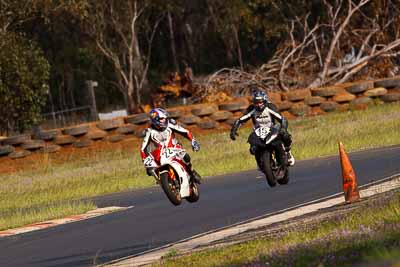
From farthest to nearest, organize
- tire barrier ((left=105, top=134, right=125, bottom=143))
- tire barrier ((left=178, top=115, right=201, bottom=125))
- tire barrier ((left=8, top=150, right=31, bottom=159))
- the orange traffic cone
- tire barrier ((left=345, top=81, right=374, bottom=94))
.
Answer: tire barrier ((left=345, top=81, right=374, bottom=94))
tire barrier ((left=178, top=115, right=201, bottom=125))
tire barrier ((left=105, top=134, right=125, bottom=143))
tire barrier ((left=8, top=150, right=31, bottom=159))
the orange traffic cone

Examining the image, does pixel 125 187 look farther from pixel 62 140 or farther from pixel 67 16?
pixel 67 16

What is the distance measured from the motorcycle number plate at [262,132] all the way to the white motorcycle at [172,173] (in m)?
1.77

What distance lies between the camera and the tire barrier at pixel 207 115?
3416cm

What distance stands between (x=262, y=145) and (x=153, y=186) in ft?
24.4

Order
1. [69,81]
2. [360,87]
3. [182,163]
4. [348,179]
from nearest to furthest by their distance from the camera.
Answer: [348,179] → [182,163] → [360,87] → [69,81]

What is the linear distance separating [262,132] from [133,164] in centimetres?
1255

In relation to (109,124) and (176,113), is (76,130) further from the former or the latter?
(176,113)

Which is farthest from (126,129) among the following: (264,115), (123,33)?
(123,33)

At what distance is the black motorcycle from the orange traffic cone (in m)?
1.98

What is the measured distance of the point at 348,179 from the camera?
1484 centimetres

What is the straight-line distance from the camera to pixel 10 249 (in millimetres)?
15141

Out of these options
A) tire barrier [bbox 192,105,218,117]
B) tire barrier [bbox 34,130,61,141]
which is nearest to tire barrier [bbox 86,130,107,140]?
tire barrier [bbox 34,130,61,141]

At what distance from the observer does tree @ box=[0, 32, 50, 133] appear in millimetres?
38375

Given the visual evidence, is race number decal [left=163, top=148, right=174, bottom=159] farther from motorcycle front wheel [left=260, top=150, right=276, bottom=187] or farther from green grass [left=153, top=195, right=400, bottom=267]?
green grass [left=153, top=195, right=400, bottom=267]
